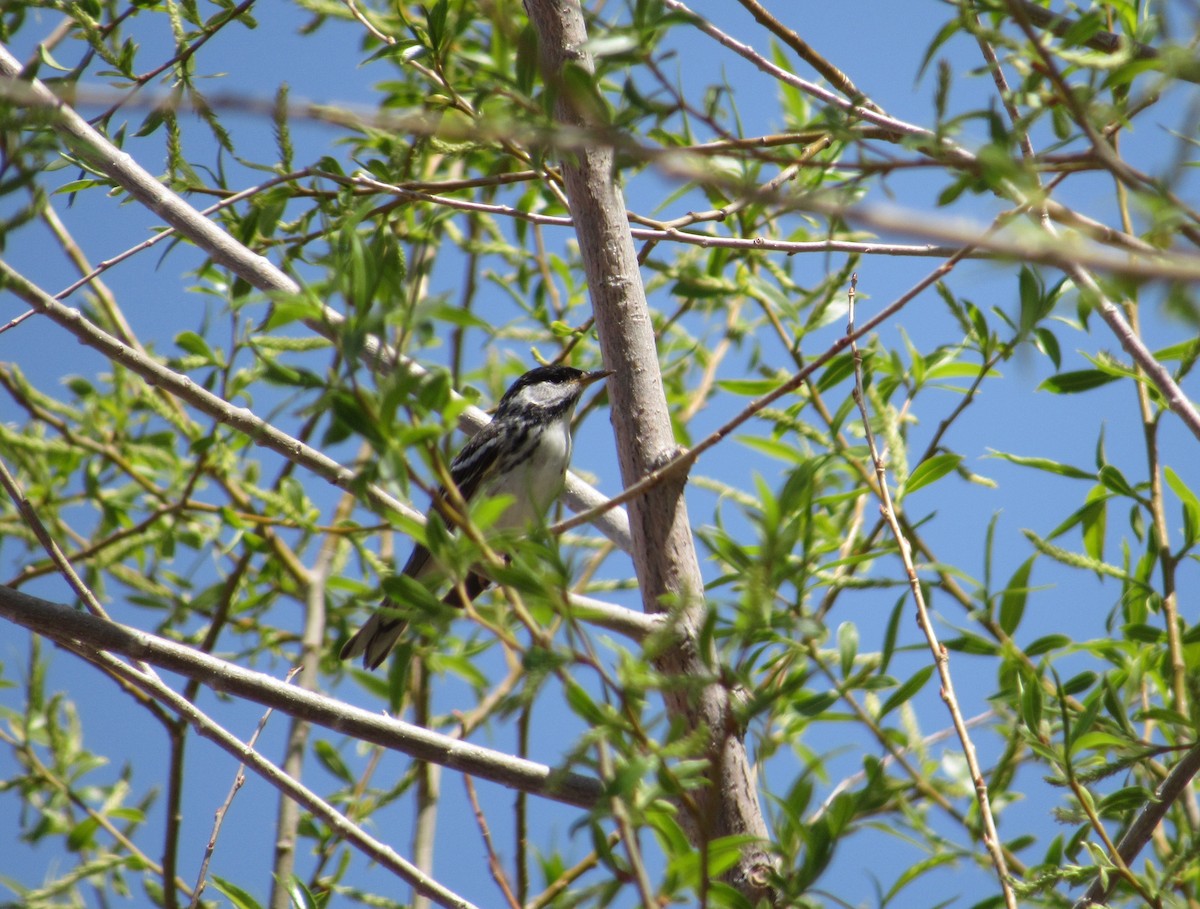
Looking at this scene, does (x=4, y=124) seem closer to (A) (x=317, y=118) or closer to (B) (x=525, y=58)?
(A) (x=317, y=118)

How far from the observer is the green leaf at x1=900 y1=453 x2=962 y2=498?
2.40 m

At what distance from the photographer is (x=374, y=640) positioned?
3.87 m

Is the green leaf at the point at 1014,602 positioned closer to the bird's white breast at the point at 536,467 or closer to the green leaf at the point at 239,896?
the green leaf at the point at 239,896

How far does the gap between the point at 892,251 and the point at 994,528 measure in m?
0.62

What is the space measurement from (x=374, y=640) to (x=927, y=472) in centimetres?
216

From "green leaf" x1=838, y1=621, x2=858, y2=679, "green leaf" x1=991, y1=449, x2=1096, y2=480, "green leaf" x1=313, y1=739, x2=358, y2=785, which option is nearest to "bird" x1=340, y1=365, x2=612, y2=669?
"green leaf" x1=313, y1=739, x2=358, y2=785

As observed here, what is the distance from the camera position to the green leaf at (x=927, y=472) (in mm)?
2398

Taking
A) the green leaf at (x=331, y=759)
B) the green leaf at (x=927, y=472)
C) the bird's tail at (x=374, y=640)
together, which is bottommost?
the green leaf at (x=927, y=472)

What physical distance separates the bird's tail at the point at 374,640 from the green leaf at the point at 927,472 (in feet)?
5.90

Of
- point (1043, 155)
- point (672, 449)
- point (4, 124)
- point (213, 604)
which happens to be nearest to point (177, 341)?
point (213, 604)

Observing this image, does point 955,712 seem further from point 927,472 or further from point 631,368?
point 631,368

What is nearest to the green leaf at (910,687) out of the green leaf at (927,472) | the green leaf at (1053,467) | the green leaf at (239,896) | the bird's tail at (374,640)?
the green leaf at (927,472)

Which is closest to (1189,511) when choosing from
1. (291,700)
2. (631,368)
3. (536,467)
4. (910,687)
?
(910,687)

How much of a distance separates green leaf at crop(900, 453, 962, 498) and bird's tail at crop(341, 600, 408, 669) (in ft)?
5.90
